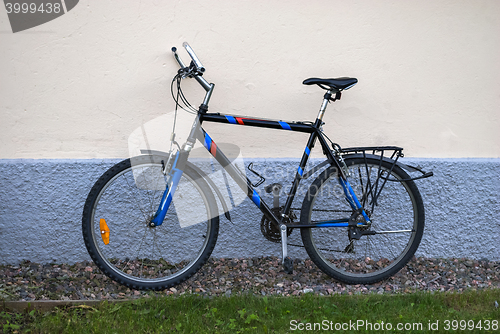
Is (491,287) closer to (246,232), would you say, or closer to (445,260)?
(445,260)

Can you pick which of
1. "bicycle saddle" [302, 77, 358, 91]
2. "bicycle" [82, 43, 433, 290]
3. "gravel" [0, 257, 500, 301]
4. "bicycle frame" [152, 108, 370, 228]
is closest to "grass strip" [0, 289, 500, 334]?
"gravel" [0, 257, 500, 301]

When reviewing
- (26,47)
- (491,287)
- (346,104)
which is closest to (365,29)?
(346,104)

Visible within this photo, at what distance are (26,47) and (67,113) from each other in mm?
599

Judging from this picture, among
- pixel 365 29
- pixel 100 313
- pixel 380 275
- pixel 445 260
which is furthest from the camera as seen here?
pixel 445 260

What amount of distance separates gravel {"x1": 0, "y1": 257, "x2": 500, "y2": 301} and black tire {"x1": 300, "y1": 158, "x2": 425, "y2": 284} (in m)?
0.16

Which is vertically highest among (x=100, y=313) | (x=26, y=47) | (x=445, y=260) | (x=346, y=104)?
(x=26, y=47)

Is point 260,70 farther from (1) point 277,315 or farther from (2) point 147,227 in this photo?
(1) point 277,315

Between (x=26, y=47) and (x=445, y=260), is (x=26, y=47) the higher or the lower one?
the higher one

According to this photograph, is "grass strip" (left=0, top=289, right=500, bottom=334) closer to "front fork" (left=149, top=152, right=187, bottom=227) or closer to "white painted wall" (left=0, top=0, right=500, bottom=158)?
"front fork" (left=149, top=152, right=187, bottom=227)

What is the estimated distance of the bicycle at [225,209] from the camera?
2.83 m

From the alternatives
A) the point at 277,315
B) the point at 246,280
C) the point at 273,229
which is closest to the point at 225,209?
the point at 273,229

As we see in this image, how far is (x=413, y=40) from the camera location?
3.37 metres

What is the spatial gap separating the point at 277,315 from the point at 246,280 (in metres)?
0.61

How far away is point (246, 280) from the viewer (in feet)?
10.4
